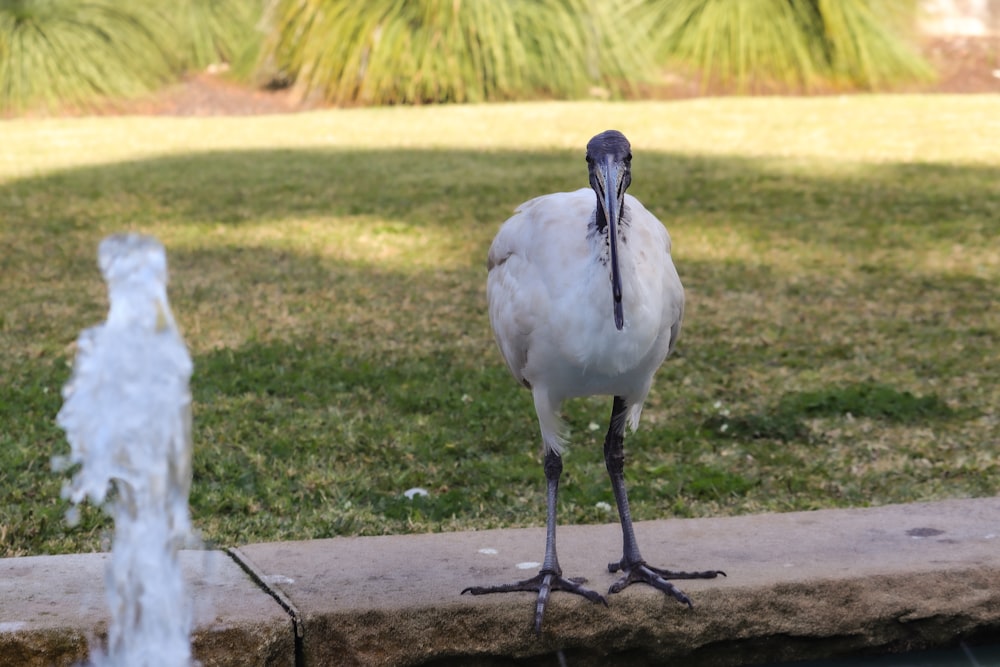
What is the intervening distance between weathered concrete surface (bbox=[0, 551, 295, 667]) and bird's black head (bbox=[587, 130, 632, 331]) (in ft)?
3.47

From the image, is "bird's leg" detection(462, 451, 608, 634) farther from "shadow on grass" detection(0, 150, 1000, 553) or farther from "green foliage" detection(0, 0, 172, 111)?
"green foliage" detection(0, 0, 172, 111)

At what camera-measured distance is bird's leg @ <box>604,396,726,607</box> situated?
10.5 ft

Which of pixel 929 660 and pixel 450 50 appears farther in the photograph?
pixel 450 50

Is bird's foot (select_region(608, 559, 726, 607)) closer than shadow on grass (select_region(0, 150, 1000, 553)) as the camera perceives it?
Yes

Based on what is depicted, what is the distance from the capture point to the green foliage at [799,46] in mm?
14781

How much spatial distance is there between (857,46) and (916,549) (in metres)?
12.4

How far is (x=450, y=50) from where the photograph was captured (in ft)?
46.5

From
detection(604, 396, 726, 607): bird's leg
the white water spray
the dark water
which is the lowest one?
the dark water

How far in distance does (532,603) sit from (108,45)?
1310cm

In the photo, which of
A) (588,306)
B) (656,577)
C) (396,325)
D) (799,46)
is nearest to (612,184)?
(588,306)

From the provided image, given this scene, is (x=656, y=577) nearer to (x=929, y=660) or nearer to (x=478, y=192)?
(x=929, y=660)

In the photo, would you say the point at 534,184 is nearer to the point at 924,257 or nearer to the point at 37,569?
the point at 924,257

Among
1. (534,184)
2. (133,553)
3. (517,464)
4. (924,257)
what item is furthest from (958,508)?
(534,184)

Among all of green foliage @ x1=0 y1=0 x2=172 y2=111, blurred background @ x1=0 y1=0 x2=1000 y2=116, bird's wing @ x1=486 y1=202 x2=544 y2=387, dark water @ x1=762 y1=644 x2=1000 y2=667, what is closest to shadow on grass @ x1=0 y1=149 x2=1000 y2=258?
blurred background @ x1=0 y1=0 x2=1000 y2=116
